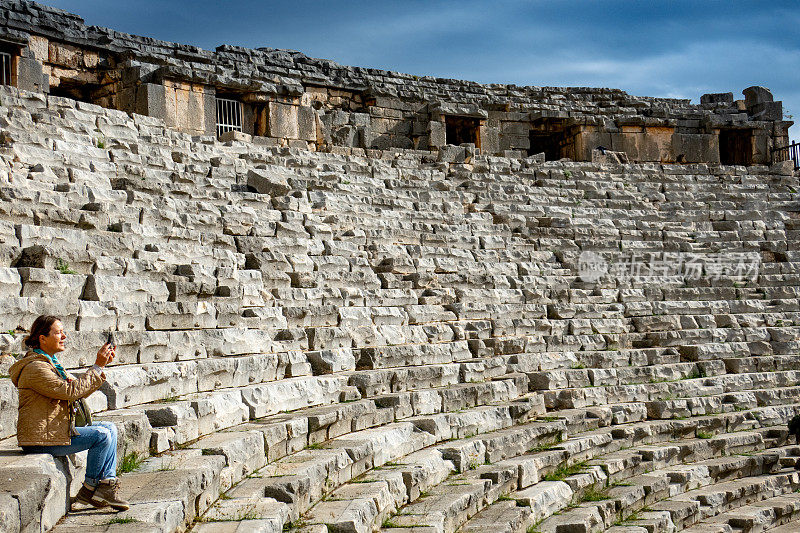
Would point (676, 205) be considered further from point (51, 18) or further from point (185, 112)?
point (51, 18)

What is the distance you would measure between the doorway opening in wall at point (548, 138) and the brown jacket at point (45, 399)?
1866cm

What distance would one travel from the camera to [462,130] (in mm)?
21469

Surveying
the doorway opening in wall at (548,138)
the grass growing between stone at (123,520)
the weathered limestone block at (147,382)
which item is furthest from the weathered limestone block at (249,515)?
the doorway opening in wall at (548,138)

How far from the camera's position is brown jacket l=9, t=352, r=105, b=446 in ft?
14.4

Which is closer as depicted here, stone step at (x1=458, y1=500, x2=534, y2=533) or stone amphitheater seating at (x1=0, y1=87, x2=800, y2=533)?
stone amphitheater seating at (x1=0, y1=87, x2=800, y2=533)

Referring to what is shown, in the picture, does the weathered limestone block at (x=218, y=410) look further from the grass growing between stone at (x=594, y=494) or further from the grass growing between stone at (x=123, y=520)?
the grass growing between stone at (x=594, y=494)

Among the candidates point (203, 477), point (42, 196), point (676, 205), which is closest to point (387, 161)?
point (676, 205)

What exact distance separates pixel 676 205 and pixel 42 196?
13.0 m

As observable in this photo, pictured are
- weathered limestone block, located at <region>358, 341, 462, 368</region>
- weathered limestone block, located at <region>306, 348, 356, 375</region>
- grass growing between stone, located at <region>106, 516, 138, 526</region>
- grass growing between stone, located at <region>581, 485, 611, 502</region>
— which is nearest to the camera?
grass growing between stone, located at <region>106, 516, 138, 526</region>

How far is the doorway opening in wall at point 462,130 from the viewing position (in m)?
21.2

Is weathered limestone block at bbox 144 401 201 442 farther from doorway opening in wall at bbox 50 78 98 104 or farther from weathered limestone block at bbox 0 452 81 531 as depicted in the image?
doorway opening in wall at bbox 50 78 98 104

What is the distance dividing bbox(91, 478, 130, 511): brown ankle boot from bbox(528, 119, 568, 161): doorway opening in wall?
1873 centimetres

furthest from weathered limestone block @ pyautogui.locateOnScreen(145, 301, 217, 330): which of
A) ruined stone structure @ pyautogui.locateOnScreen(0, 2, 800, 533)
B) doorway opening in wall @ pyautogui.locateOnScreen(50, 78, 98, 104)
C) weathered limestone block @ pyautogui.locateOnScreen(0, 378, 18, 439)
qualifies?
doorway opening in wall @ pyautogui.locateOnScreen(50, 78, 98, 104)

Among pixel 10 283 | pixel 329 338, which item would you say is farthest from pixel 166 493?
pixel 329 338
